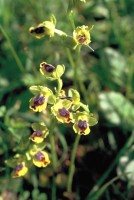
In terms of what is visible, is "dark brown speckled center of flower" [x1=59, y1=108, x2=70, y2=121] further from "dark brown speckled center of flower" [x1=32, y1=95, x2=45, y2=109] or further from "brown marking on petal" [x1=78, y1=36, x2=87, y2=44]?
"brown marking on petal" [x1=78, y1=36, x2=87, y2=44]

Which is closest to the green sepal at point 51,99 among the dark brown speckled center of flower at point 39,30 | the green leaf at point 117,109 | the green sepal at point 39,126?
the green sepal at point 39,126

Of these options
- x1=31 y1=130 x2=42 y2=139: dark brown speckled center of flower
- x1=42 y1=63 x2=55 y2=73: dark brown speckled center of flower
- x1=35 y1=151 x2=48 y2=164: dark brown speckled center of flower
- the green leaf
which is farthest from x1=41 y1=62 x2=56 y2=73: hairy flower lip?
the green leaf

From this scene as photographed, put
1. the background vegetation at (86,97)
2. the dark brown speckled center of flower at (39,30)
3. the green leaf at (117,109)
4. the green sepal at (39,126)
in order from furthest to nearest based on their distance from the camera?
1. the green leaf at (117,109)
2. the background vegetation at (86,97)
3. the green sepal at (39,126)
4. the dark brown speckled center of flower at (39,30)

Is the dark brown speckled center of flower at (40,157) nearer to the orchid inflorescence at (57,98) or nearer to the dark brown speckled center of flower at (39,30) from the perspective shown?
the orchid inflorescence at (57,98)

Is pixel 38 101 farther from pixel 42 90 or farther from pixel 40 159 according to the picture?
pixel 40 159

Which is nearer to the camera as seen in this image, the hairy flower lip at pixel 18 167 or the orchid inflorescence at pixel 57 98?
the orchid inflorescence at pixel 57 98

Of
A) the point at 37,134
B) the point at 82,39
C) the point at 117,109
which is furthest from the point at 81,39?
the point at 117,109

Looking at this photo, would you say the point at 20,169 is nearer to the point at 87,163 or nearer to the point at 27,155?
the point at 27,155
